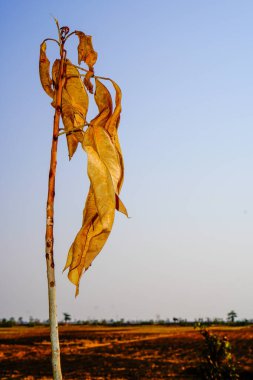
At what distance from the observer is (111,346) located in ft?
91.4

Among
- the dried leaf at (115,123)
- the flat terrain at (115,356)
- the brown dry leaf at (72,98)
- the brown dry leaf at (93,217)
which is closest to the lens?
the brown dry leaf at (93,217)

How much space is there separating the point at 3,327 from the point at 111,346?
901 inches

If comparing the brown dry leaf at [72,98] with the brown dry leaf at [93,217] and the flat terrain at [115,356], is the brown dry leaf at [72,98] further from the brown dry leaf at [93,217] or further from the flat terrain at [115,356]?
the flat terrain at [115,356]

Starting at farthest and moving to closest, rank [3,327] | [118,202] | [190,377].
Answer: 1. [3,327]
2. [190,377]
3. [118,202]

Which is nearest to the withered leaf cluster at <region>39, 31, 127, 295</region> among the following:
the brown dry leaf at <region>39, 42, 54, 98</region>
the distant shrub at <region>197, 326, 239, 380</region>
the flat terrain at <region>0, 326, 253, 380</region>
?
the brown dry leaf at <region>39, 42, 54, 98</region>

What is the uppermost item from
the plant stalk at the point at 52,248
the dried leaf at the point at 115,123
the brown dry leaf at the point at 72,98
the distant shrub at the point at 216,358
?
the brown dry leaf at the point at 72,98

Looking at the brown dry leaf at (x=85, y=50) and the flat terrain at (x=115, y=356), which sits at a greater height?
the brown dry leaf at (x=85, y=50)

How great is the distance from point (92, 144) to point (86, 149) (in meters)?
0.04

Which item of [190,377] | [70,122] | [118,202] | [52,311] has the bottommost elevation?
[190,377]

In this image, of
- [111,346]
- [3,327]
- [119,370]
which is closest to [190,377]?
[119,370]

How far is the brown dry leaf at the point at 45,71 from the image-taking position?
1.37 metres

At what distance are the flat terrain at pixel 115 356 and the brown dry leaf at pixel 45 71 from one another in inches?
640

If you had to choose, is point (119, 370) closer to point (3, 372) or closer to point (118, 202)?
point (3, 372)

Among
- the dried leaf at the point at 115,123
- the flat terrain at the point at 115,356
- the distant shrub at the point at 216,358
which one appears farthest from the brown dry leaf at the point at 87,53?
the flat terrain at the point at 115,356
